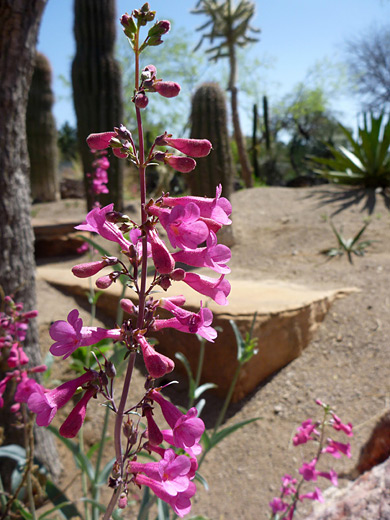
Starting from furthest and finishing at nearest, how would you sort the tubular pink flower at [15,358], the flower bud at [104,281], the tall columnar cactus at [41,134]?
the tall columnar cactus at [41,134]
the tubular pink flower at [15,358]
the flower bud at [104,281]

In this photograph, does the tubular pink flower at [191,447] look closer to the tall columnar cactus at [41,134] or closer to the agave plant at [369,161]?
the agave plant at [369,161]

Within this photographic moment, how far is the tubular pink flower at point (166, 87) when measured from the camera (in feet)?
2.66

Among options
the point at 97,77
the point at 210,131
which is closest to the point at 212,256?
the point at 210,131

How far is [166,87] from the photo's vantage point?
32.1 inches

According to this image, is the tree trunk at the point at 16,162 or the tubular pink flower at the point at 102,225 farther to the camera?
the tree trunk at the point at 16,162

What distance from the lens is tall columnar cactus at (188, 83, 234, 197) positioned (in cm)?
602

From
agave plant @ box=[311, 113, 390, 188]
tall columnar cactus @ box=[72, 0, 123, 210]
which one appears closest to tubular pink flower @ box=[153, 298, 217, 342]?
tall columnar cactus @ box=[72, 0, 123, 210]

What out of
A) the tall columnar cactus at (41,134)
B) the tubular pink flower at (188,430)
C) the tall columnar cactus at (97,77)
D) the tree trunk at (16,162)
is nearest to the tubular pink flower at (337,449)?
the tubular pink flower at (188,430)

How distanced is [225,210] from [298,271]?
4810 mm

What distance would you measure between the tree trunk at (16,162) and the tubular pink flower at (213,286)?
177 cm

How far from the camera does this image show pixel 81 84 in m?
7.68

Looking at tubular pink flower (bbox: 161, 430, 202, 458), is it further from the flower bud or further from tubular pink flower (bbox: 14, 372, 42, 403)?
tubular pink flower (bbox: 14, 372, 42, 403)

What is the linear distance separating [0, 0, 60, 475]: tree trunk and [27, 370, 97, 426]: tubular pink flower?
169cm

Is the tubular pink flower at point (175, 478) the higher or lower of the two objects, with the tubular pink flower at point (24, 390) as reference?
higher
